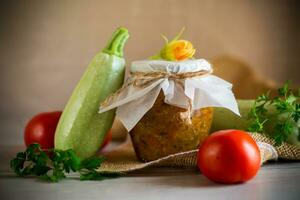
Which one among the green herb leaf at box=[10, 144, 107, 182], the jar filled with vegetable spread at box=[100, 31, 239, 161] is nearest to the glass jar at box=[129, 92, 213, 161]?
the jar filled with vegetable spread at box=[100, 31, 239, 161]

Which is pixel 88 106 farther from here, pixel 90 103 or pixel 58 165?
pixel 58 165

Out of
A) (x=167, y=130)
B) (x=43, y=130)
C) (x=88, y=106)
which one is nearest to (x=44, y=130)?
(x=43, y=130)

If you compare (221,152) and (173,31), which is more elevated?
(173,31)

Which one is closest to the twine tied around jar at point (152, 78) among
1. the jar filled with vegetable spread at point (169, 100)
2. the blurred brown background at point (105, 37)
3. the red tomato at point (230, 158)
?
the jar filled with vegetable spread at point (169, 100)

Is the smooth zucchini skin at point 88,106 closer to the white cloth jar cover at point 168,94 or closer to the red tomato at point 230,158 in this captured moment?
the white cloth jar cover at point 168,94

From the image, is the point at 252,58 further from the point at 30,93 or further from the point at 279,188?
the point at 279,188

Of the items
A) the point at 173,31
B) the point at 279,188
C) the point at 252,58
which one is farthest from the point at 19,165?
the point at 252,58

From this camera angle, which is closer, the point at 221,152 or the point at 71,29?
the point at 221,152
